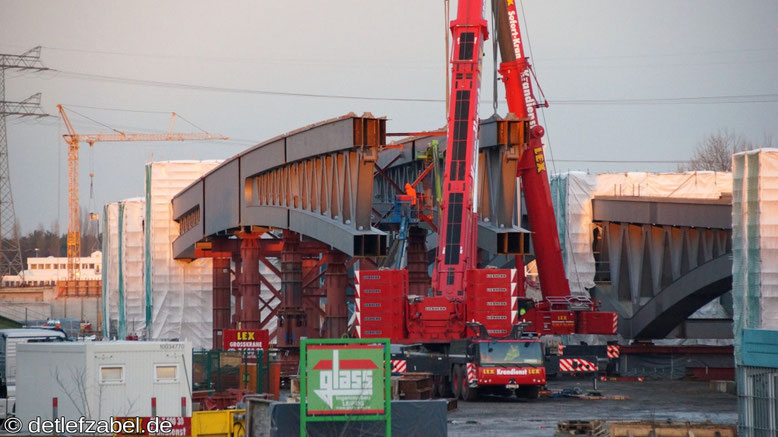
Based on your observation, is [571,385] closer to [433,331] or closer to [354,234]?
[433,331]

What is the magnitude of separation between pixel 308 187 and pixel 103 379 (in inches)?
1138

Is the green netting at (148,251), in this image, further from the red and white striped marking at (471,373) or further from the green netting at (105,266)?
the red and white striped marking at (471,373)

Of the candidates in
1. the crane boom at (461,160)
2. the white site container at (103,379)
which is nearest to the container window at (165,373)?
the white site container at (103,379)

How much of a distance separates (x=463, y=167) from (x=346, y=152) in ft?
15.0

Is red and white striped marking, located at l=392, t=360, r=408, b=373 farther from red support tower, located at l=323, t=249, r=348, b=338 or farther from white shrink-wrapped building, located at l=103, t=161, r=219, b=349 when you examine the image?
white shrink-wrapped building, located at l=103, t=161, r=219, b=349

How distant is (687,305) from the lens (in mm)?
60531

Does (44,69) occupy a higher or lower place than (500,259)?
higher

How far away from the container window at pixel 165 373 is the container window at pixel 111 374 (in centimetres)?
66

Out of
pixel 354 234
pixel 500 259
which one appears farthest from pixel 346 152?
pixel 500 259

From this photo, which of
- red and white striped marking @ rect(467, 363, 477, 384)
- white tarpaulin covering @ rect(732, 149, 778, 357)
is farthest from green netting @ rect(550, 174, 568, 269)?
red and white striped marking @ rect(467, 363, 477, 384)

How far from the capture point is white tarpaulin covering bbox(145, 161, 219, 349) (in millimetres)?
77250

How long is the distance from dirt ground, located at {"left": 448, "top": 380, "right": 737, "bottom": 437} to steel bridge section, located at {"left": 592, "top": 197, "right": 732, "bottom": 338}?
482 inches

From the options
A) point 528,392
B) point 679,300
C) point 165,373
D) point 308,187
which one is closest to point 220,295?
point 308,187

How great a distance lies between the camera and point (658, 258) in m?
64.9
